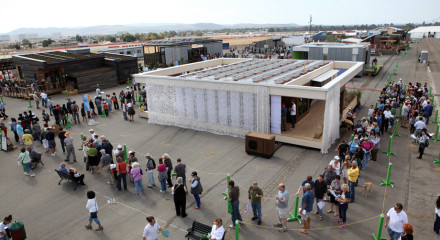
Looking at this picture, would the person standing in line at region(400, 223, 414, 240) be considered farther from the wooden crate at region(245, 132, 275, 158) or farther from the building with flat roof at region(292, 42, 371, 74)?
the building with flat roof at region(292, 42, 371, 74)

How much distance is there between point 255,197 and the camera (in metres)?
8.65

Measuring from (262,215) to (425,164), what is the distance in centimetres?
791

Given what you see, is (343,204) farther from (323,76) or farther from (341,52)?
(341,52)

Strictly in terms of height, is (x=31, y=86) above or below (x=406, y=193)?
above

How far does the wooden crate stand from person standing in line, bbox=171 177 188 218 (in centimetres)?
531

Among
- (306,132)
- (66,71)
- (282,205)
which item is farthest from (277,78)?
(66,71)

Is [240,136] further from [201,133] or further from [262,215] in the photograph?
[262,215]

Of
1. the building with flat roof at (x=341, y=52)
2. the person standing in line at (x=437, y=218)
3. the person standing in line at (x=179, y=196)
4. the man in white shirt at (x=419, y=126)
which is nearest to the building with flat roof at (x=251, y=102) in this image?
the man in white shirt at (x=419, y=126)

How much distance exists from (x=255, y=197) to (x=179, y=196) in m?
2.30

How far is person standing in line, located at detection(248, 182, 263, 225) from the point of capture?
8562 mm

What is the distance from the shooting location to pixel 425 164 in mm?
12688

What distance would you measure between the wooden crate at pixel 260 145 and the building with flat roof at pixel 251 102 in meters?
1.62

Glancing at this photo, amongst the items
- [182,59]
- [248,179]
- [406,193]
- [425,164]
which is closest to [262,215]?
[248,179]

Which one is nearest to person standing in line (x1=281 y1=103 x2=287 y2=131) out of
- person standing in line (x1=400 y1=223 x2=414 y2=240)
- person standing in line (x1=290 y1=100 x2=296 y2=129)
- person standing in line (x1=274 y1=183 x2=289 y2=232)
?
person standing in line (x1=290 y1=100 x2=296 y2=129)
